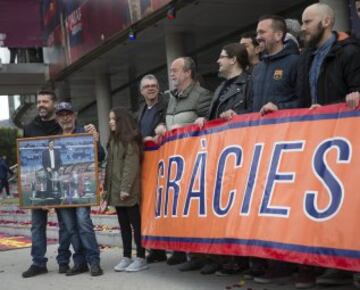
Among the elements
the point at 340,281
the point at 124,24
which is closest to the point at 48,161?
the point at 340,281

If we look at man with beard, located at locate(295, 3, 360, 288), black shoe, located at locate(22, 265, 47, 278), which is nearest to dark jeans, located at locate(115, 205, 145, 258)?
black shoe, located at locate(22, 265, 47, 278)

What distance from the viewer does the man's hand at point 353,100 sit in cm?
438

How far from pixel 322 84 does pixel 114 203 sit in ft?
8.54

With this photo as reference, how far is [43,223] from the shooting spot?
700cm

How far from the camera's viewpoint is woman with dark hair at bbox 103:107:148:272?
6.54 metres

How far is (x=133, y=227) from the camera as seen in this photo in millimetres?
6703

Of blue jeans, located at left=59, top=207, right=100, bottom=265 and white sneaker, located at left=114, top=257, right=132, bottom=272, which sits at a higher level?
blue jeans, located at left=59, top=207, right=100, bottom=265

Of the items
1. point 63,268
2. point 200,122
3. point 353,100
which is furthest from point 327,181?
point 63,268

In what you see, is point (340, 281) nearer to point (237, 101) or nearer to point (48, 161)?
point (237, 101)

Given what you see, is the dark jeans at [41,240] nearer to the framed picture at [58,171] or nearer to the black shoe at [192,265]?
the framed picture at [58,171]

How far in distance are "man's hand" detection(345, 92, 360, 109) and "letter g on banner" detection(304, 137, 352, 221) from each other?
0.23 m

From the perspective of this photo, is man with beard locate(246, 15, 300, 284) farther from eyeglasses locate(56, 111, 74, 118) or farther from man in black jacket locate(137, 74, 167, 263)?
eyeglasses locate(56, 111, 74, 118)

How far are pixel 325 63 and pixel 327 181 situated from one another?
0.99 meters

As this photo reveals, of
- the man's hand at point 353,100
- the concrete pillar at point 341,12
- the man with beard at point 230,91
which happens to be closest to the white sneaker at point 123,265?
the man with beard at point 230,91
